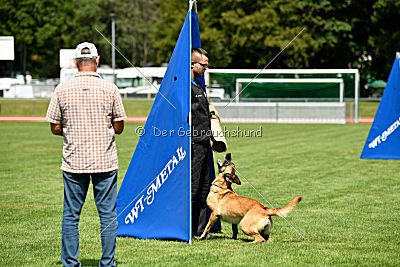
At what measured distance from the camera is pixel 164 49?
5841 cm

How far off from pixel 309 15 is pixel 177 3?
1489 centimetres

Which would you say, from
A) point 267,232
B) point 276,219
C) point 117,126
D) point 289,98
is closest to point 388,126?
point 276,219

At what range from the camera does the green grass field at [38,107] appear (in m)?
36.9

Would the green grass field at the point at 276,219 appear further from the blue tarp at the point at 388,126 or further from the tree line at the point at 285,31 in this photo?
the tree line at the point at 285,31

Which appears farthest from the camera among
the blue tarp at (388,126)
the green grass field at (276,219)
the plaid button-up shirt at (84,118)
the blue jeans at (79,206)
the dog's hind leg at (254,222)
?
the blue tarp at (388,126)

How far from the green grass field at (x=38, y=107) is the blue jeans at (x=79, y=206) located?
32.0 metres

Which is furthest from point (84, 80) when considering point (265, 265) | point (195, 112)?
point (265, 265)

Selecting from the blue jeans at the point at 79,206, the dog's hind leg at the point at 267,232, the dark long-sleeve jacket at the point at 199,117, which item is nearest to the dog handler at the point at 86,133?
the blue jeans at the point at 79,206

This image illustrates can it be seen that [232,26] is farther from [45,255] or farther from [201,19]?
[45,255]

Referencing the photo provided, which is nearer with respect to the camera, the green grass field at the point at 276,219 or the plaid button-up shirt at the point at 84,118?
the plaid button-up shirt at the point at 84,118

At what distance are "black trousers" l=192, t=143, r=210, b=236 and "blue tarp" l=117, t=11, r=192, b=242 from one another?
1.17 feet

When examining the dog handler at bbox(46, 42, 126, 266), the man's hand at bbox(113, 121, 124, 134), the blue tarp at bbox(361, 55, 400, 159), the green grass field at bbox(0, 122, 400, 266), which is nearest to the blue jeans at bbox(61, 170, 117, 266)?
the dog handler at bbox(46, 42, 126, 266)

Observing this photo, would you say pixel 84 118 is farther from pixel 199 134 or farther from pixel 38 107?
pixel 38 107

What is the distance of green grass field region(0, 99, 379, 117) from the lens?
36938mm
